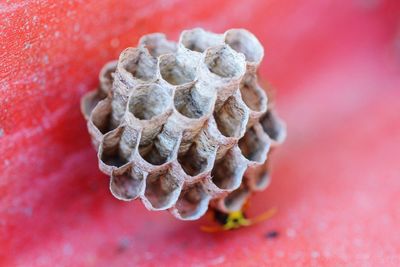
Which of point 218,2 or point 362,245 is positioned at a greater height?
point 218,2

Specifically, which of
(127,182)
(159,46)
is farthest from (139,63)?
(127,182)

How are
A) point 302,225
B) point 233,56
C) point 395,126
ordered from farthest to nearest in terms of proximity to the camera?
point 395,126
point 302,225
point 233,56

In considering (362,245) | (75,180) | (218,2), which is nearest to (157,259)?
(75,180)

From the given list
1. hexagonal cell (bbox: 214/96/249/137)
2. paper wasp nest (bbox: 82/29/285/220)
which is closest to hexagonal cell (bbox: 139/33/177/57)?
paper wasp nest (bbox: 82/29/285/220)

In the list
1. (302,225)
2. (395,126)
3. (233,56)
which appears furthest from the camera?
(395,126)

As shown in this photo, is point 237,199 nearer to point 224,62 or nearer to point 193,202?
point 193,202

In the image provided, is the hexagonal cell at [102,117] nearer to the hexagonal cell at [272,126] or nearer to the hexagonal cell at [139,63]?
the hexagonal cell at [139,63]

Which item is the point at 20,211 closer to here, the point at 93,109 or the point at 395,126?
the point at 93,109

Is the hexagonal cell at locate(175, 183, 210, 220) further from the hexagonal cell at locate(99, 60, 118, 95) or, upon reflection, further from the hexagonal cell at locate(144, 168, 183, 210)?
the hexagonal cell at locate(99, 60, 118, 95)

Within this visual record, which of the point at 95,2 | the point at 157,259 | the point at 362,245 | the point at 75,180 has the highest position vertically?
the point at 95,2
